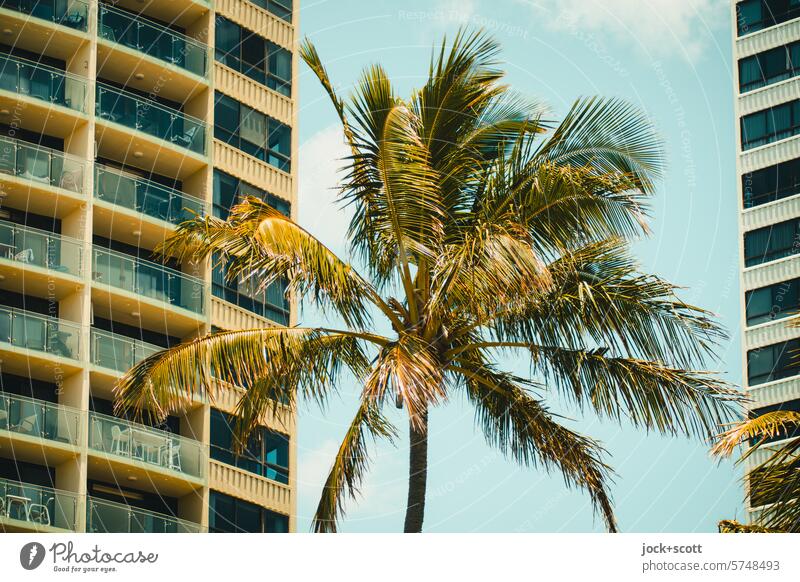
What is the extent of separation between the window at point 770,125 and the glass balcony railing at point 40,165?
1229 inches

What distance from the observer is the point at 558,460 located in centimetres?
2933

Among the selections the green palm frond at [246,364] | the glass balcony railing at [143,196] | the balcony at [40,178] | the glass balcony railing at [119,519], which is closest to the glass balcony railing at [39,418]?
the glass balcony railing at [119,519]

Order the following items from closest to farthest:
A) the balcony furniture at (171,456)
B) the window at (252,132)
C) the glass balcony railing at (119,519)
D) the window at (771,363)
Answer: the glass balcony railing at (119,519) < the balcony furniture at (171,456) < the window at (252,132) < the window at (771,363)

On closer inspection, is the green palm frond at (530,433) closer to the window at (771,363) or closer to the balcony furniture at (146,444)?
the balcony furniture at (146,444)

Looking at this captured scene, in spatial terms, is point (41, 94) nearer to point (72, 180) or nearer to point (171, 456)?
point (72, 180)

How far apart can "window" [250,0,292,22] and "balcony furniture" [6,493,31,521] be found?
64.6ft

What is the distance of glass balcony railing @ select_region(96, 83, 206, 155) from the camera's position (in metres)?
53.0

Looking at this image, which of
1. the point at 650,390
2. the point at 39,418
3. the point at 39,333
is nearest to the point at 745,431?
the point at 650,390

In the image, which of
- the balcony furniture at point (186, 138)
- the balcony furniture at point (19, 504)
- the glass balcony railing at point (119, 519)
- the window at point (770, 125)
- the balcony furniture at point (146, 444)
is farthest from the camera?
the window at point (770, 125)

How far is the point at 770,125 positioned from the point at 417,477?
154 feet

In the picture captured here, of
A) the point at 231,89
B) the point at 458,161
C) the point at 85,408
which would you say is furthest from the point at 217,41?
the point at 458,161

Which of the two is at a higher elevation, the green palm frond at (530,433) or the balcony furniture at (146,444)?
the balcony furniture at (146,444)

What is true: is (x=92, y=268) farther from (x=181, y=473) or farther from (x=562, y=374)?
(x=562, y=374)

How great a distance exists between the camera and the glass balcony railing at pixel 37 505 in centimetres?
4469
